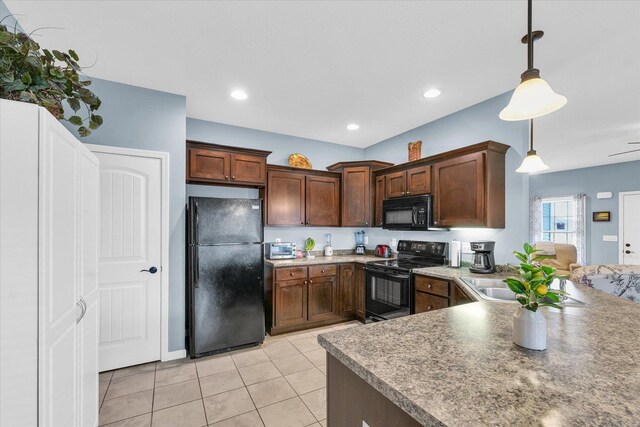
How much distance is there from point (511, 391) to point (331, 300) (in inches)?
123

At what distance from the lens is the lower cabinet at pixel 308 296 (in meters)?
3.49

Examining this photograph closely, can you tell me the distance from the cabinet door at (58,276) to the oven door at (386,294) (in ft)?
8.97

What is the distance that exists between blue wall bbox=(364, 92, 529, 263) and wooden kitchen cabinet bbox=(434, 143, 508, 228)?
0.10 meters

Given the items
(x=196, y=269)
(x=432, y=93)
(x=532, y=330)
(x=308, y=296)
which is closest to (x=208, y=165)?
(x=196, y=269)

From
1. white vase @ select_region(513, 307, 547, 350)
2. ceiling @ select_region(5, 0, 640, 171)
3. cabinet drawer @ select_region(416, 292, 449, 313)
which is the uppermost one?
ceiling @ select_region(5, 0, 640, 171)

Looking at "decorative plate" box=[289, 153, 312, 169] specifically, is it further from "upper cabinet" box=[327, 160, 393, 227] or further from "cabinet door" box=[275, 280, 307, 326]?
"cabinet door" box=[275, 280, 307, 326]

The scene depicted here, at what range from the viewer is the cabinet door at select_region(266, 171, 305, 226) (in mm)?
3840

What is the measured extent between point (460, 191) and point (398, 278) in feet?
3.79

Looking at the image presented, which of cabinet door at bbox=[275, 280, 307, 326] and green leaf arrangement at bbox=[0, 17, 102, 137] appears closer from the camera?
green leaf arrangement at bbox=[0, 17, 102, 137]

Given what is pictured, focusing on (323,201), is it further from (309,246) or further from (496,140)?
(496,140)

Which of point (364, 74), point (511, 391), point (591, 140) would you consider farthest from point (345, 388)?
point (591, 140)

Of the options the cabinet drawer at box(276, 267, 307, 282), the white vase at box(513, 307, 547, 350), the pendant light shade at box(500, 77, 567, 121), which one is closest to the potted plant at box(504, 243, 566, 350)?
the white vase at box(513, 307, 547, 350)

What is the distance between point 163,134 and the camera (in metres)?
2.92

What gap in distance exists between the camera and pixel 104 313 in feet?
8.77
